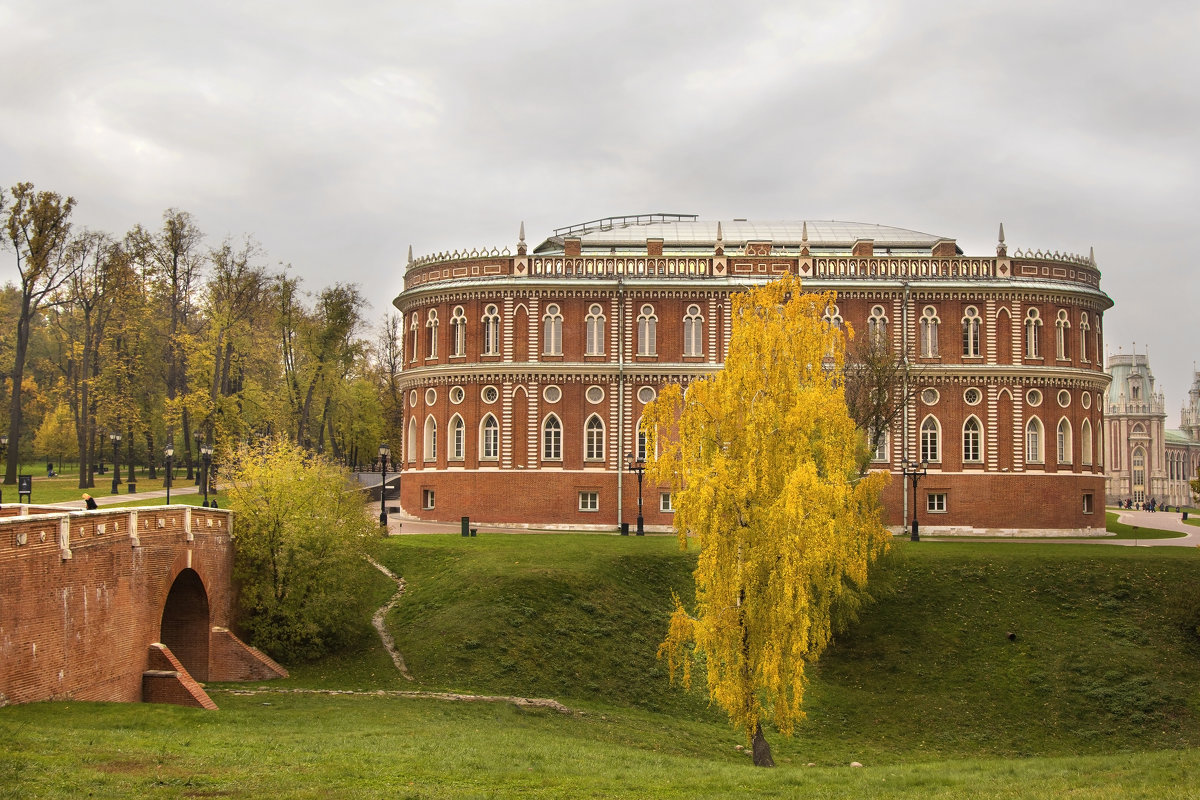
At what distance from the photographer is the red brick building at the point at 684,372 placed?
2115 inches

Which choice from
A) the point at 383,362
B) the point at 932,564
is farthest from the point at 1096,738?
the point at 383,362

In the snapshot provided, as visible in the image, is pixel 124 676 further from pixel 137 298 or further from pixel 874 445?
pixel 137 298

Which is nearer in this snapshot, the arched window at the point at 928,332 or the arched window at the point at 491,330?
the arched window at the point at 491,330

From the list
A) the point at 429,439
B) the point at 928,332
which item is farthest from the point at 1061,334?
the point at 429,439

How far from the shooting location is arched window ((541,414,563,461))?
53.7 metres

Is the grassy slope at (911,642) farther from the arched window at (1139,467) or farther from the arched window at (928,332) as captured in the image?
the arched window at (1139,467)

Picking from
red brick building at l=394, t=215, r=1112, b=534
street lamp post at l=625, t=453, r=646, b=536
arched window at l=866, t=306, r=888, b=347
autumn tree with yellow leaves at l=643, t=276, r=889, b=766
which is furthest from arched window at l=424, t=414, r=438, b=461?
autumn tree with yellow leaves at l=643, t=276, r=889, b=766

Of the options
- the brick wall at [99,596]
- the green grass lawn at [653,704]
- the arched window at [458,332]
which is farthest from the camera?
the arched window at [458,332]

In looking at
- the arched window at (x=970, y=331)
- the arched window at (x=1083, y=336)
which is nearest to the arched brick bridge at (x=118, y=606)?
the arched window at (x=970, y=331)

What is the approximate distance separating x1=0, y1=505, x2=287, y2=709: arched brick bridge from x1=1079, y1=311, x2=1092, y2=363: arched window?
4361 centimetres

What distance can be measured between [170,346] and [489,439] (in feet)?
68.5

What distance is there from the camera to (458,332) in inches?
2176

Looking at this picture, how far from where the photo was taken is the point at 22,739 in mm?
18312

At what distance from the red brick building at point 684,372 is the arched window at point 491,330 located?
0.21 feet
